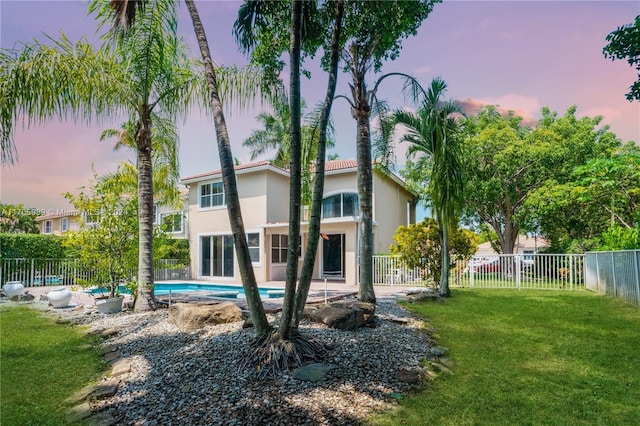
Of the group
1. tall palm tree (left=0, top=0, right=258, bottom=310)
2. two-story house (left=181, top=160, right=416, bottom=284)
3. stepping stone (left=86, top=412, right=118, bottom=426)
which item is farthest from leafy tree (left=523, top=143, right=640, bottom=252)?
stepping stone (left=86, top=412, right=118, bottom=426)

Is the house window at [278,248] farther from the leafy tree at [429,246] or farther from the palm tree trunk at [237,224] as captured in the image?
the palm tree trunk at [237,224]

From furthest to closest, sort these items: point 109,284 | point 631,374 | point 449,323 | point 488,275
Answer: point 488,275, point 109,284, point 449,323, point 631,374

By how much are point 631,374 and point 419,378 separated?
10.3ft

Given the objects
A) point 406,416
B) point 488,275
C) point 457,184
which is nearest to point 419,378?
point 406,416

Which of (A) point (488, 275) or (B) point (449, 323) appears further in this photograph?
(A) point (488, 275)

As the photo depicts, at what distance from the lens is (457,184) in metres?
11.2

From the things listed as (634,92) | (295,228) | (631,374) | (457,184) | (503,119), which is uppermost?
(503,119)

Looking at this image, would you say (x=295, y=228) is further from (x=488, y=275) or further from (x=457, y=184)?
(x=488, y=275)

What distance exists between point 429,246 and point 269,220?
394 inches

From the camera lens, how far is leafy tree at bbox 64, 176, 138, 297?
33.1 feet

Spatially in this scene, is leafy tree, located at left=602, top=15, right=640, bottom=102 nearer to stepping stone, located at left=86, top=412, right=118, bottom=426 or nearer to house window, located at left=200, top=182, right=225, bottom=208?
stepping stone, located at left=86, top=412, right=118, bottom=426

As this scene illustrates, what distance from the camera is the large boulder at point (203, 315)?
716cm

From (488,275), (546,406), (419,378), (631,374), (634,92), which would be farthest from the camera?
(488,275)

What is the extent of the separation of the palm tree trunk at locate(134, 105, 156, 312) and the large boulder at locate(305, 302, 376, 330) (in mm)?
4774
